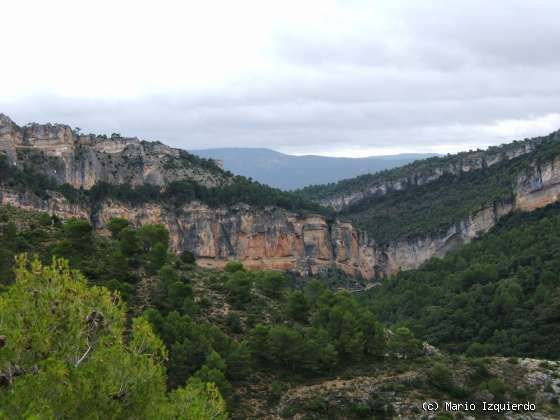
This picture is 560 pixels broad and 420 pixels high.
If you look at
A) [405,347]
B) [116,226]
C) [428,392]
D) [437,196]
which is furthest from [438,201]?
[428,392]

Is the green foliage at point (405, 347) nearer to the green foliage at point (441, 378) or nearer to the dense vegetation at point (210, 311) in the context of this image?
the dense vegetation at point (210, 311)

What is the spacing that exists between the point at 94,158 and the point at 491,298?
69652mm

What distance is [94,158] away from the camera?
109 metres

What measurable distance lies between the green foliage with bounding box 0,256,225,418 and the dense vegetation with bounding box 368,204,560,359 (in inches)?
1614

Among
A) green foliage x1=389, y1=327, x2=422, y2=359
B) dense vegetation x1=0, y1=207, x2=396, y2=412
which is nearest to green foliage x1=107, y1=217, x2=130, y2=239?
dense vegetation x1=0, y1=207, x2=396, y2=412

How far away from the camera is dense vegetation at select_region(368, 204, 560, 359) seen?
186 feet

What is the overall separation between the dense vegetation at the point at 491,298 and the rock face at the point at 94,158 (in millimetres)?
45182

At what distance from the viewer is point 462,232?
388 feet

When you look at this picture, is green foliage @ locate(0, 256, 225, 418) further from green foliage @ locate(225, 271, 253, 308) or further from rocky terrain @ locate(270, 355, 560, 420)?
green foliage @ locate(225, 271, 253, 308)

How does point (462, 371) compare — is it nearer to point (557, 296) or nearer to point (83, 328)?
point (557, 296)

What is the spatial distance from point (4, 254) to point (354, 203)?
127m

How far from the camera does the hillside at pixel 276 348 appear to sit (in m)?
37.8

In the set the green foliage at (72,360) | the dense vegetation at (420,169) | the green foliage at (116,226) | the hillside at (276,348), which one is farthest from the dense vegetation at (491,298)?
the dense vegetation at (420,169)

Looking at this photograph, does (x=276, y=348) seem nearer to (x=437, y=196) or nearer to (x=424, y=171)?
(x=437, y=196)
